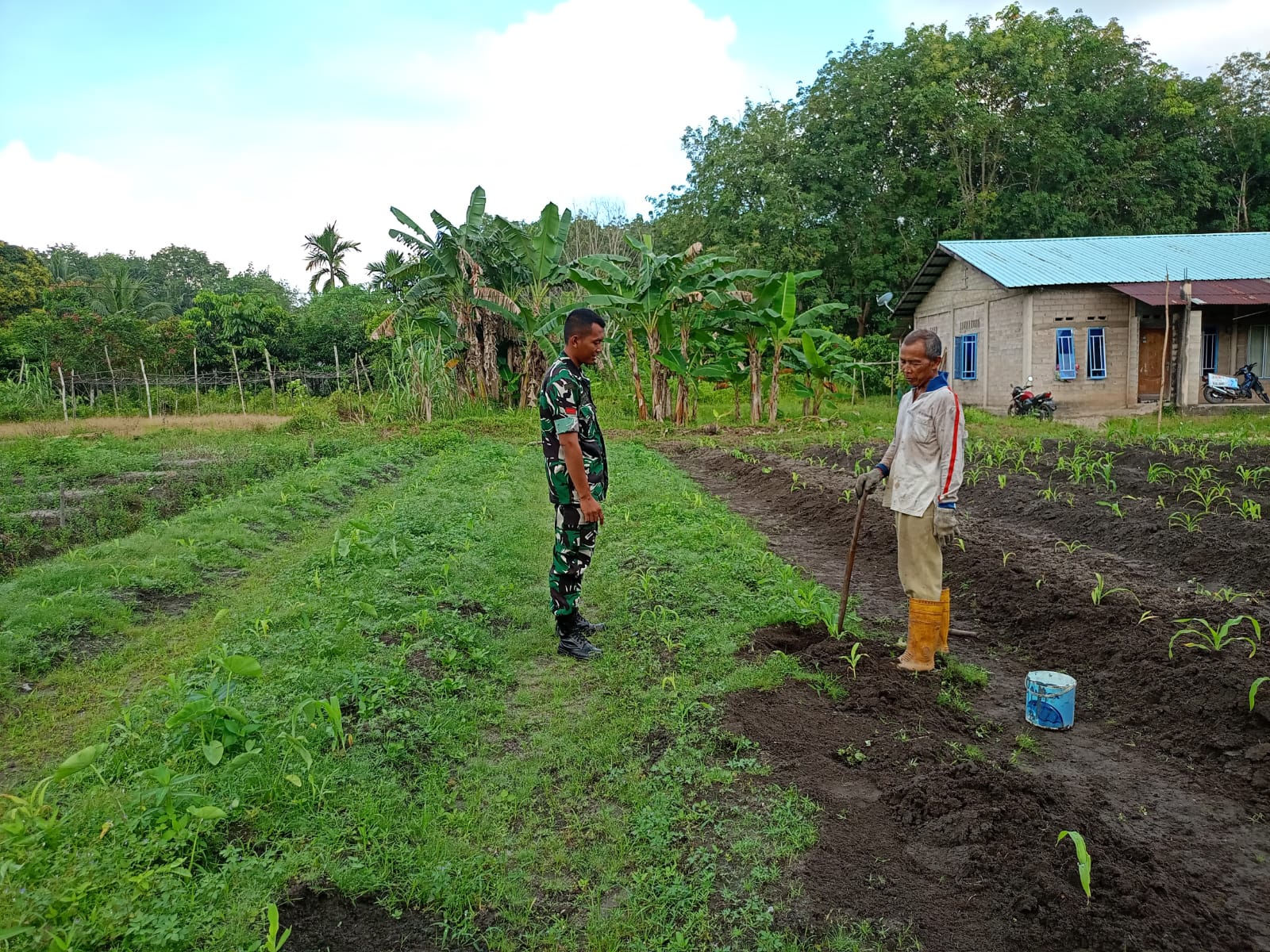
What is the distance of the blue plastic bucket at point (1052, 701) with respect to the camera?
395 centimetres

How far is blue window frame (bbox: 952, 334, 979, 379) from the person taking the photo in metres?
22.8

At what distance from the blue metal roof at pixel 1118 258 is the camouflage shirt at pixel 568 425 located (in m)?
18.0

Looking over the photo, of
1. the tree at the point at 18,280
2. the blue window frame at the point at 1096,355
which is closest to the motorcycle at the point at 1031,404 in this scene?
the blue window frame at the point at 1096,355

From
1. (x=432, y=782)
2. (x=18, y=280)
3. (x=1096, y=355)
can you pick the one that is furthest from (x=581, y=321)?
(x=18, y=280)

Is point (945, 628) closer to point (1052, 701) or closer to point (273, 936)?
point (1052, 701)

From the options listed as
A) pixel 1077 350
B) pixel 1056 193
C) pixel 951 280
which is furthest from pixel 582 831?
pixel 1056 193

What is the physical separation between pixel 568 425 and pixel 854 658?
6.74ft

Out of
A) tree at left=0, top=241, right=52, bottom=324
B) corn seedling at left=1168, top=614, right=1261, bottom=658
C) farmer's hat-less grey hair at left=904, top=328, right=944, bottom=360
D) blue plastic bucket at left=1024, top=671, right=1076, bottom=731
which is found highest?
tree at left=0, top=241, right=52, bottom=324

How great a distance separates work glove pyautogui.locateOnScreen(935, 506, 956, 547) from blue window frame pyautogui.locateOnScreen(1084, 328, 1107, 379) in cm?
1895

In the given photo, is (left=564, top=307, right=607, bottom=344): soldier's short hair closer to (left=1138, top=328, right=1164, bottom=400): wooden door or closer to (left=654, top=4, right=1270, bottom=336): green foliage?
(left=1138, top=328, right=1164, bottom=400): wooden door

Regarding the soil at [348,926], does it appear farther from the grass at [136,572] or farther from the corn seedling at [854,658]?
the grass at [136,572]

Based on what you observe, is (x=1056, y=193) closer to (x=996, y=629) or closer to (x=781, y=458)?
(x=781, y=458)

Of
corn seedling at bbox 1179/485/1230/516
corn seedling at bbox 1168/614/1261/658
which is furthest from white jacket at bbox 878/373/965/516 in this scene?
corn seedling at bbox 1179/485/1230/516

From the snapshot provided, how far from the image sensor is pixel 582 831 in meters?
3.18
